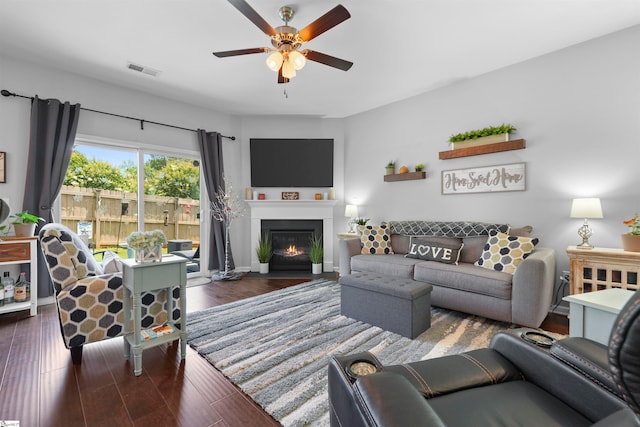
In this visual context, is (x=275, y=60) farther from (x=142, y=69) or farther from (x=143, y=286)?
(x=142, y=69)

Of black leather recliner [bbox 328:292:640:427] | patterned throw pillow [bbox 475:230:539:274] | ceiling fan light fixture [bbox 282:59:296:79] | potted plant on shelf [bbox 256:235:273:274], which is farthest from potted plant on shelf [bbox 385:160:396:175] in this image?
black leather recliner [bbox 328:292:640:427]

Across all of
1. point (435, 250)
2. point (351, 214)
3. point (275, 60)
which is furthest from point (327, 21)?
point (351, 214)

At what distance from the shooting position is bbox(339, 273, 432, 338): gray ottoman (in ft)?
7.81

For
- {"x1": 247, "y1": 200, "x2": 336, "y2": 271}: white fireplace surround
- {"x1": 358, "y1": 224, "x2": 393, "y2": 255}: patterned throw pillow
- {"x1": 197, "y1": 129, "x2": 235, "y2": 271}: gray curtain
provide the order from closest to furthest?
{"x1": 358, "y1": 224, "x2": 393, "y2": 255}: patterned throw pillow, {"x1": 197, "y1": 129, "x2": 235, "y2": 271}: gray curtain, {"x1": 247, "y1": 200, "x2": 336, "y2": 271}: white fireplace surround

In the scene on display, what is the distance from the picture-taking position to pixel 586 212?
267 cm

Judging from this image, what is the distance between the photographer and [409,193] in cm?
438

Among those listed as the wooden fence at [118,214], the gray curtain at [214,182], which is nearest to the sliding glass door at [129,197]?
the wooden fence at [118,214]

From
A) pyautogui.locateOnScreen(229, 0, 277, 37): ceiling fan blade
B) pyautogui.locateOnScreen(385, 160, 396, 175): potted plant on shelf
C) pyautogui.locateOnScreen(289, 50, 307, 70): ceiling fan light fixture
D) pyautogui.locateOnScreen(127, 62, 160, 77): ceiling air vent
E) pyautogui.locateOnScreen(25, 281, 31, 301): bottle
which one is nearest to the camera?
pyautogui.locateOnScreen(229, 0, 277, 37): ceiling fan blade

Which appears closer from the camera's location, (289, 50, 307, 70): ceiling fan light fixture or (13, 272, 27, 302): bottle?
(289, 50, 307, 70): ceiling fan light fixture

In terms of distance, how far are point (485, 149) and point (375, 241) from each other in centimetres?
183

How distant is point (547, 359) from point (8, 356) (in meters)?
3.35

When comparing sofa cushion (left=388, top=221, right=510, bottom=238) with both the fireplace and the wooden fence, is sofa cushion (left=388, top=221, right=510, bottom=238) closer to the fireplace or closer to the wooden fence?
the fireplace

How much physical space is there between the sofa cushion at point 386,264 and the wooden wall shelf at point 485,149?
5.02 ft

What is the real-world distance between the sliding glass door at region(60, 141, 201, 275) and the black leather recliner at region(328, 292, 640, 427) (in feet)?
10.6
